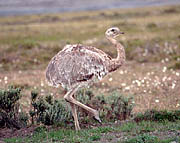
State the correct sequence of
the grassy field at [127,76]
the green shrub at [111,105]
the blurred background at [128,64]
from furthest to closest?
the blurred background at [128,64] → the green shrub at [111,105] → the grassy field at [127,76]

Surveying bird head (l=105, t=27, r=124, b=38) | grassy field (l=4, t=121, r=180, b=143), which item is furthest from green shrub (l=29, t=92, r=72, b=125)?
bird head (l=105, t=27, r=124, b=38)

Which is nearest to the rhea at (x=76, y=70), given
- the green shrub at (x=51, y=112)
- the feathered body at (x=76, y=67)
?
the feathered body at (x=76, y=67)

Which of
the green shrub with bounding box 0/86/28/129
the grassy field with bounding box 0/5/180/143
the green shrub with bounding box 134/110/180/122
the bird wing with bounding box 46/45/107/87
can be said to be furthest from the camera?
the green shrub with bounding box 0/86/28/129

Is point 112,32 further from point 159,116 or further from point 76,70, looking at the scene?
point 159,116

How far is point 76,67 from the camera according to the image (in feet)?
25.9

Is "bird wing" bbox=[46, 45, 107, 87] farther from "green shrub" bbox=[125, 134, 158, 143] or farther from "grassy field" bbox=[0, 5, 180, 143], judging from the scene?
"green shrub" bbox=[125, 134, 158, 143]

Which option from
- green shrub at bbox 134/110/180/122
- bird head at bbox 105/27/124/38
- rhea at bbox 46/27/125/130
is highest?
bird head at bbox 105/27/124/38

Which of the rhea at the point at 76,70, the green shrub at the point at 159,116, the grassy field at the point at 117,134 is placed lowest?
the grassy field at the point at 117,134

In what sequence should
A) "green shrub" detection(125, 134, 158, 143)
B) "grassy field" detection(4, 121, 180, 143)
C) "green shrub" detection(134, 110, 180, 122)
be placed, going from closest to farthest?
"green shrub" detection(125, 134, 158, 143) < "grassy field" detection(4, 121, 180, 143) < "green shrub" detection(134, 110, 180, 122)

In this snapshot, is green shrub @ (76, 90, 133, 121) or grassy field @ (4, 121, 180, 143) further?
green shrub @ (76, 90, 133, 121)

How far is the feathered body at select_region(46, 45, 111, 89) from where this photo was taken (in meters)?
7.84

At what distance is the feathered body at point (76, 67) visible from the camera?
784cm

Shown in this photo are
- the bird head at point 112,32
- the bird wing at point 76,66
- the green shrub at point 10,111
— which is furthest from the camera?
the bird head at point 112,32

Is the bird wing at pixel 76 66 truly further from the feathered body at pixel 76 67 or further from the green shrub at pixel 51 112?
the green shrub at pixel 51 112
